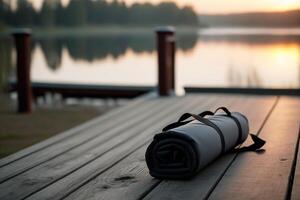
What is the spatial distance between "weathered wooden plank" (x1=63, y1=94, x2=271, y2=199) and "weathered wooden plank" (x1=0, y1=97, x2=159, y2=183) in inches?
16.3

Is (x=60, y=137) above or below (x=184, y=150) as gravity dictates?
below

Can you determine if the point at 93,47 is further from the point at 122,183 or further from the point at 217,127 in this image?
the point at 122,183

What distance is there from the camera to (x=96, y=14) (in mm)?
11000

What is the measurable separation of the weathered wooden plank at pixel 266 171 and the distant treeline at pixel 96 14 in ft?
15.6

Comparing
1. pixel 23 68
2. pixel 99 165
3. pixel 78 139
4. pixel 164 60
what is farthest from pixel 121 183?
pixel 23 68

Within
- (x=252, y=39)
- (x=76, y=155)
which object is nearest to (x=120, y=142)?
(x=76, y=155)

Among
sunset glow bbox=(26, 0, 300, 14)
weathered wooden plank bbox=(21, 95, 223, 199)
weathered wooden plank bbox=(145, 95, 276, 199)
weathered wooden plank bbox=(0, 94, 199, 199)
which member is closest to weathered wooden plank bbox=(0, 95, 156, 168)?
weathered wooden plank bbox=(0, 94, 199, 199)

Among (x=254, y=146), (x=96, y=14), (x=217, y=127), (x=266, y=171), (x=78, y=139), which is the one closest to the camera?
(x=266, y=171)

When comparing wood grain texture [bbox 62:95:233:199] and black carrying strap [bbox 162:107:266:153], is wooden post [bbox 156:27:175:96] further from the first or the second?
wood grain texture [bbox 62:95:233:199]

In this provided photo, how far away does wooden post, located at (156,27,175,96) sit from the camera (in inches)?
245

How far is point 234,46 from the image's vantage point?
9.06 metres

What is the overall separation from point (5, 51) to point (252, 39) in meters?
9.75

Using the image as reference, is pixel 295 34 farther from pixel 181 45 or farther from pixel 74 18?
pixel 74 18

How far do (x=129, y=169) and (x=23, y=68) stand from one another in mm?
4351
